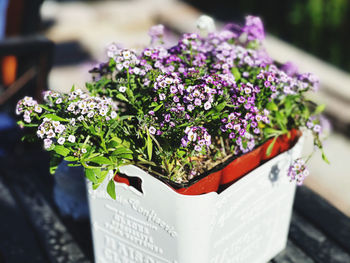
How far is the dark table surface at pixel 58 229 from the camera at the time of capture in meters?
1.24

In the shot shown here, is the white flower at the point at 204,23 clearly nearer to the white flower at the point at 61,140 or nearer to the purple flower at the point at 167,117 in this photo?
the purple flower at the point at 167,117

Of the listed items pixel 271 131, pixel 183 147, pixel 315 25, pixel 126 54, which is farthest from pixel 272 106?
pixel 315 25

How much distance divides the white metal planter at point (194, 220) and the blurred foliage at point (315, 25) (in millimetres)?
2749

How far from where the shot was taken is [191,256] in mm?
1002

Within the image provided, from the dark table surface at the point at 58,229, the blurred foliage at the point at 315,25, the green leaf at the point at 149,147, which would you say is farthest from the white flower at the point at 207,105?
the blurred foliage at the point at 315,25

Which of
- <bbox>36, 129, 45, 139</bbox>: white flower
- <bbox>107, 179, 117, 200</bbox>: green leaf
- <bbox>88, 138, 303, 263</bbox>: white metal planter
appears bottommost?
<bbox>88, 138, 303, 263</bbox>: white metal planter

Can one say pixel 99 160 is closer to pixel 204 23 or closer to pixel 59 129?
pixel 59 129

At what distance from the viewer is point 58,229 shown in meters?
1.32

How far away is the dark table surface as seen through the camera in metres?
1.24

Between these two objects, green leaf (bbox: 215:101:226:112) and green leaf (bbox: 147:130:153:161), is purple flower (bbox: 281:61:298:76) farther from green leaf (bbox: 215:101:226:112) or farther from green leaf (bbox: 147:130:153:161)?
green leaf (bbox: 147:130:153:161)

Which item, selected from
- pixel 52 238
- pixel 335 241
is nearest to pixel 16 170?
pixel 52 238

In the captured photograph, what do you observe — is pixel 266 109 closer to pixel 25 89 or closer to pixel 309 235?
pixel 309 235

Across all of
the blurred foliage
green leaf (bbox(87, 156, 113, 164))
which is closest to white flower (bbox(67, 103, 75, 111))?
green leaf (bbox(87, 156, 113, 164))

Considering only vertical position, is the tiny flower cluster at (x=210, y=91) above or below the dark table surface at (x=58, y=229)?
above
